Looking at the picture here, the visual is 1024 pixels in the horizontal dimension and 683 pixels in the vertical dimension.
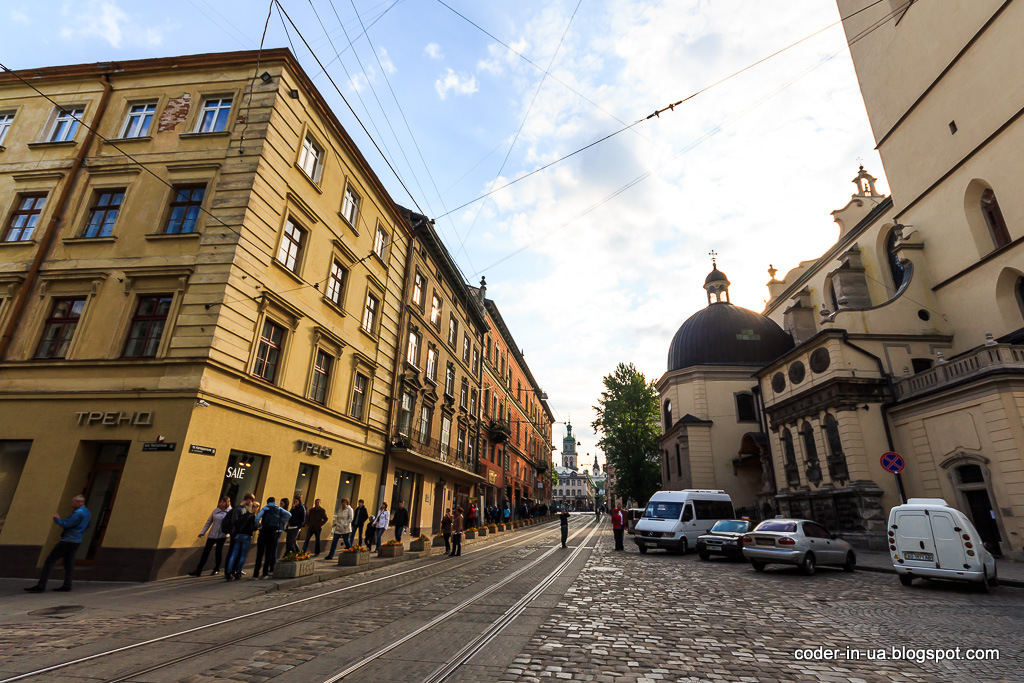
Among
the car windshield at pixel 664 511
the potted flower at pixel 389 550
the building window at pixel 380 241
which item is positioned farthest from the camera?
the building window at pixel 380 241

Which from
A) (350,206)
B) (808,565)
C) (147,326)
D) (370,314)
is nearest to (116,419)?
(147,326)

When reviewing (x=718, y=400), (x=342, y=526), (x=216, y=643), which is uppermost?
(x=718, y=400)

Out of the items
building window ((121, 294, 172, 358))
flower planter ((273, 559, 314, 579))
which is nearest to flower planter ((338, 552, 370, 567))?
flower planter ((273, 559, 314, 579))

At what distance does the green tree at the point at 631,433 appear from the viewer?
45.8 metres

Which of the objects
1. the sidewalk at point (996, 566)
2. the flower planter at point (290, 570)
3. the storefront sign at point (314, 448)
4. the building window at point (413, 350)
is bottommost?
the flower planter at point (290, 570)

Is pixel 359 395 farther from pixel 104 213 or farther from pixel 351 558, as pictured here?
pixel 104 213

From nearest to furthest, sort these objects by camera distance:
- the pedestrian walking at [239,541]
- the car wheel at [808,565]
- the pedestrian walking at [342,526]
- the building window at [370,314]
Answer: the pedestrian walking at [239,541] < the car wheel at [808,565] < the pedestrian walking at [342,526] < the building window at [370,314]

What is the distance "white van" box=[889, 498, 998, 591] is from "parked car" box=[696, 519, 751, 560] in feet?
15.5

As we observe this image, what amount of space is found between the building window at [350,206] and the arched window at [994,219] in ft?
92.3

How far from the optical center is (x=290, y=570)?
11.2 metres

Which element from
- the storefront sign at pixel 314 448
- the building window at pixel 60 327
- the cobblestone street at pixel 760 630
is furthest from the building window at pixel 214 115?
the cobblestone street at pixel 760 630

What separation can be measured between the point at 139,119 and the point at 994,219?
115ft

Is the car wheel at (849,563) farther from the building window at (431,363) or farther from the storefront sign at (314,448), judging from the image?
the building window at (431,363)

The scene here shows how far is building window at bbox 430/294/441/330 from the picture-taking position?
2778cm
